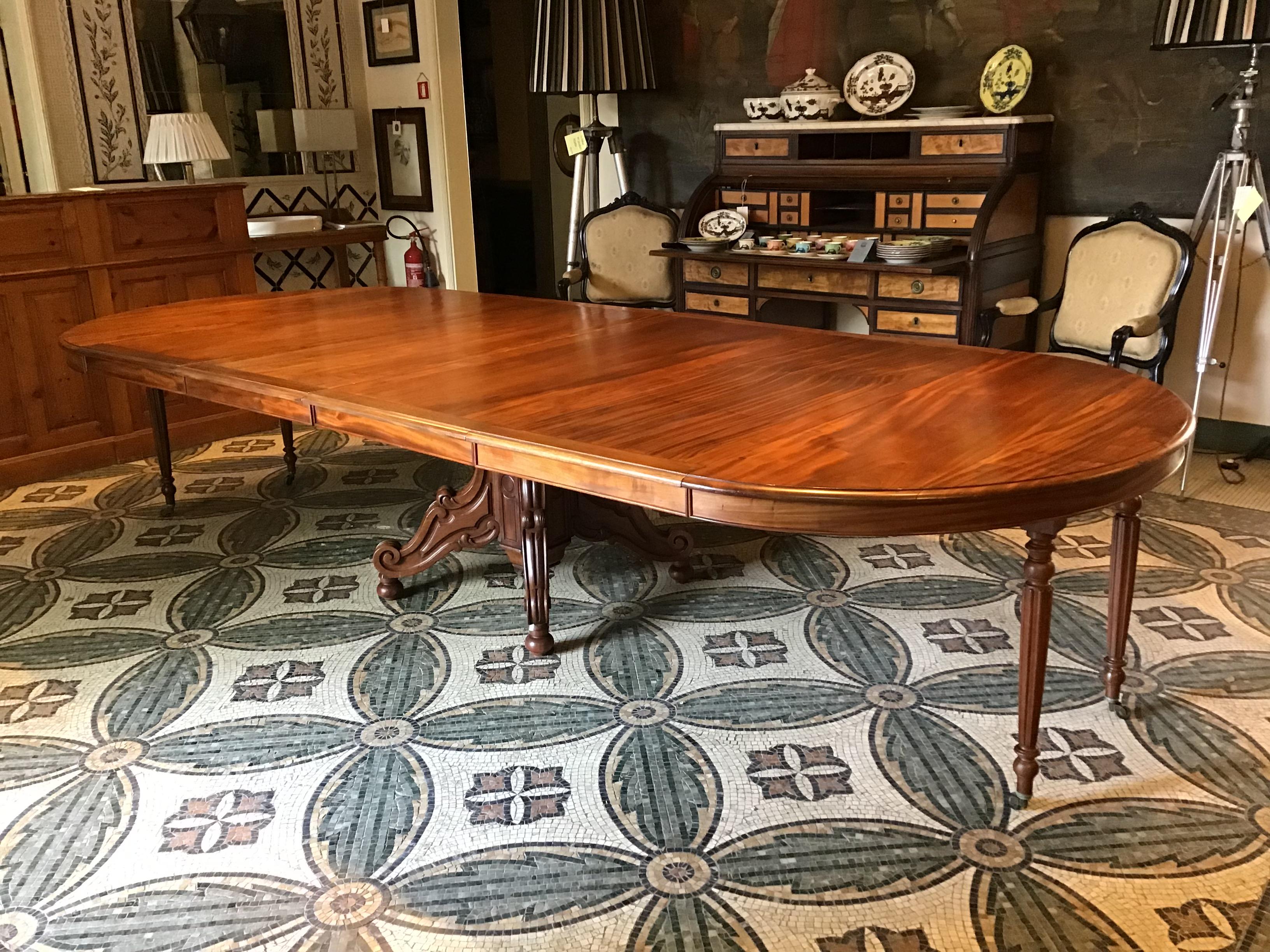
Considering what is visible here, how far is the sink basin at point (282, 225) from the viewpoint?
5.15 m

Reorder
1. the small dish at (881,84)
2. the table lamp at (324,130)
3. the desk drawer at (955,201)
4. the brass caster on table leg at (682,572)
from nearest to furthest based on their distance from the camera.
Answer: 1. the brass caster on table leg at (682,572)
2. the desk drawer at (955,201)
3. the small dish at (881,84)
4. the table lamp at (324,130)

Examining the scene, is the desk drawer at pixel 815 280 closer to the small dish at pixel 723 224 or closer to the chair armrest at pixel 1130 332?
the small dish at pixel 723 224

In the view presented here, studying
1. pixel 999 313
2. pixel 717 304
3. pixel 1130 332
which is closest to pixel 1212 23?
pixel 1130 332

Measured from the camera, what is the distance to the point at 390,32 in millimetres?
5898

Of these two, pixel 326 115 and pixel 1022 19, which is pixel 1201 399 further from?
pixel 326 115

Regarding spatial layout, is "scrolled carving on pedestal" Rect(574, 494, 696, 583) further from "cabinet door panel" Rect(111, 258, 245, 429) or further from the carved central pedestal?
"cabinet door panel" Rect(111, 258, 245, 429)

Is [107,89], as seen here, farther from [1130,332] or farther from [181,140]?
[1130,332]

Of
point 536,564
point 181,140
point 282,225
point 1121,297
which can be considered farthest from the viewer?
point 282,225

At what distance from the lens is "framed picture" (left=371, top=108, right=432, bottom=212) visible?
597 centimetres

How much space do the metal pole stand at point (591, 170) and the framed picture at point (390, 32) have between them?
1.19m

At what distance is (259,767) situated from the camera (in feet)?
7.27

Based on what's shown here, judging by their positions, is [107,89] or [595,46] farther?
[107,89]

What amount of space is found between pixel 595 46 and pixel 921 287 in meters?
2.04

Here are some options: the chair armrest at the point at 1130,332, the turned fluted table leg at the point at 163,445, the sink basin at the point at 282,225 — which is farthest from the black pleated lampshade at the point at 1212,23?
the sink basin at the point at 282,225
